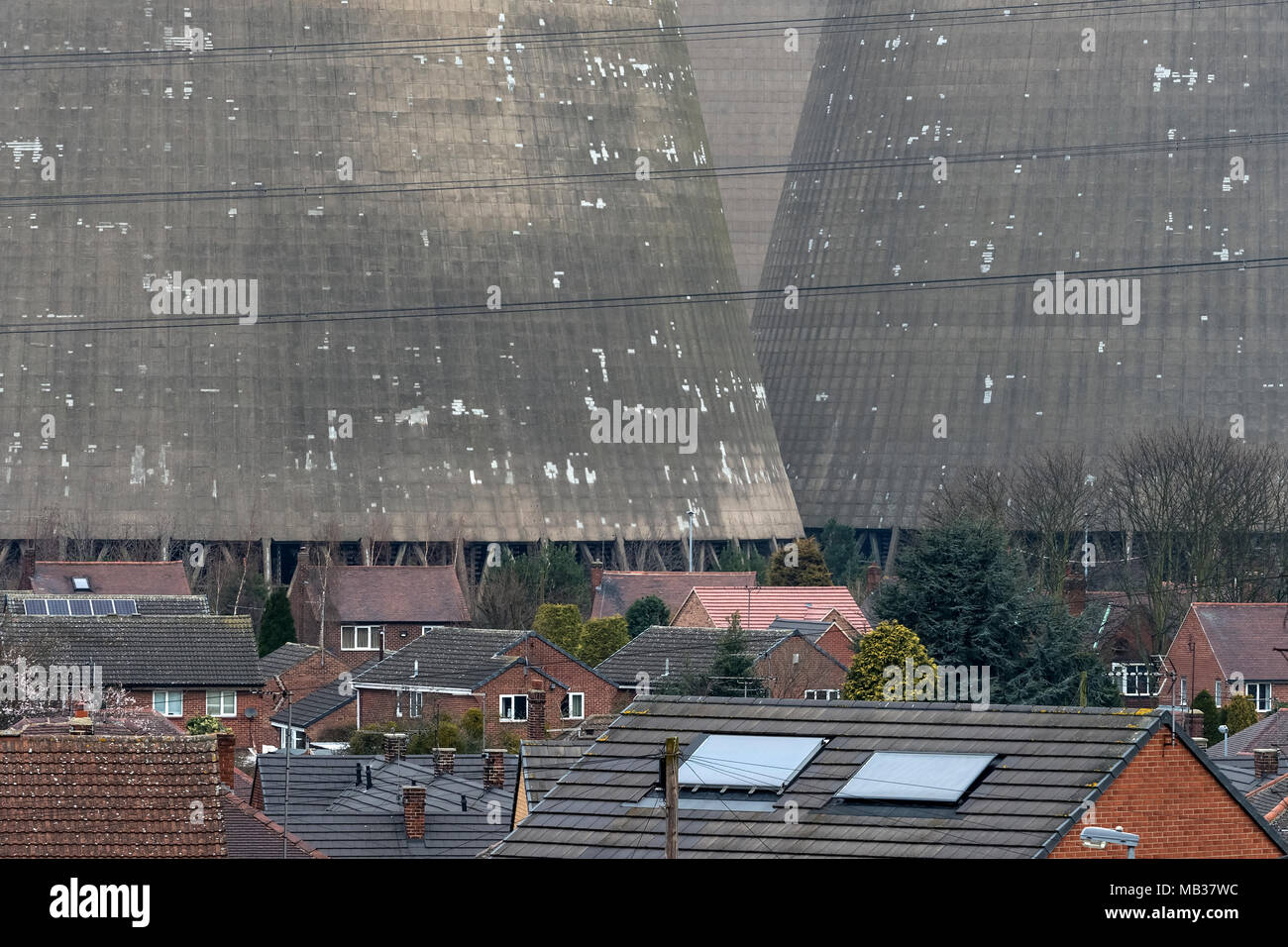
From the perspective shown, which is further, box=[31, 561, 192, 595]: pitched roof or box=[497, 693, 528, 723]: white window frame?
box=[31, 561, 192, 595]: pitched roof

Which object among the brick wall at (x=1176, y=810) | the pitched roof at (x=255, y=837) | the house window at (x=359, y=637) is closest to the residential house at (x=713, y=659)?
the house window at (x=359, y=637)

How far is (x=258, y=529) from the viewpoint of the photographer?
7931 cm

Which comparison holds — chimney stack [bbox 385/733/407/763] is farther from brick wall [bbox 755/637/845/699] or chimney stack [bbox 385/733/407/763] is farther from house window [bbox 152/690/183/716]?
brick wall [bbox 755/637/845/699]

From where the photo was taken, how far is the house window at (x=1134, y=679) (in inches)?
2254

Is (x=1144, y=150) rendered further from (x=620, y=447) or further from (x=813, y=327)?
→ (x=620, y=447)

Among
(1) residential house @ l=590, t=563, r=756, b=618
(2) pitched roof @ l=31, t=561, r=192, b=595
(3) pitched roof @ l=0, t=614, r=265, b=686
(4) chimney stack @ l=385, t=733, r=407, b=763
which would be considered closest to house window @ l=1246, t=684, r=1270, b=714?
(1) residential house @ l=590, t=563, r=756, b=618

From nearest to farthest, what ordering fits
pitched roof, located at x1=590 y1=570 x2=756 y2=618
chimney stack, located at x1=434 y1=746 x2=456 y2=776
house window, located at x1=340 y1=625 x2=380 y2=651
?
chimney stack, located at x1=434 y1=746 x2=456 y2=776
house window, located at x1=340 y1=625 x2=380 y2=651
pitched roof, located at x1=590 y1=570 x2=756 y2=618

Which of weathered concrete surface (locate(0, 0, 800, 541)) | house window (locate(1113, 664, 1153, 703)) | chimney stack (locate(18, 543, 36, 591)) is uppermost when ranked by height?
weathered concrete surface (locate(0, 0, 800, 541))

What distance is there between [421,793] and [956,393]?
6595cm

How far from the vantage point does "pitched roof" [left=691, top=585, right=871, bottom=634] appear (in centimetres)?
6188

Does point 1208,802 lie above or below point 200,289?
below

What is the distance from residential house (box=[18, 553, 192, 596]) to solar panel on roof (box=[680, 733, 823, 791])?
46372 mm
